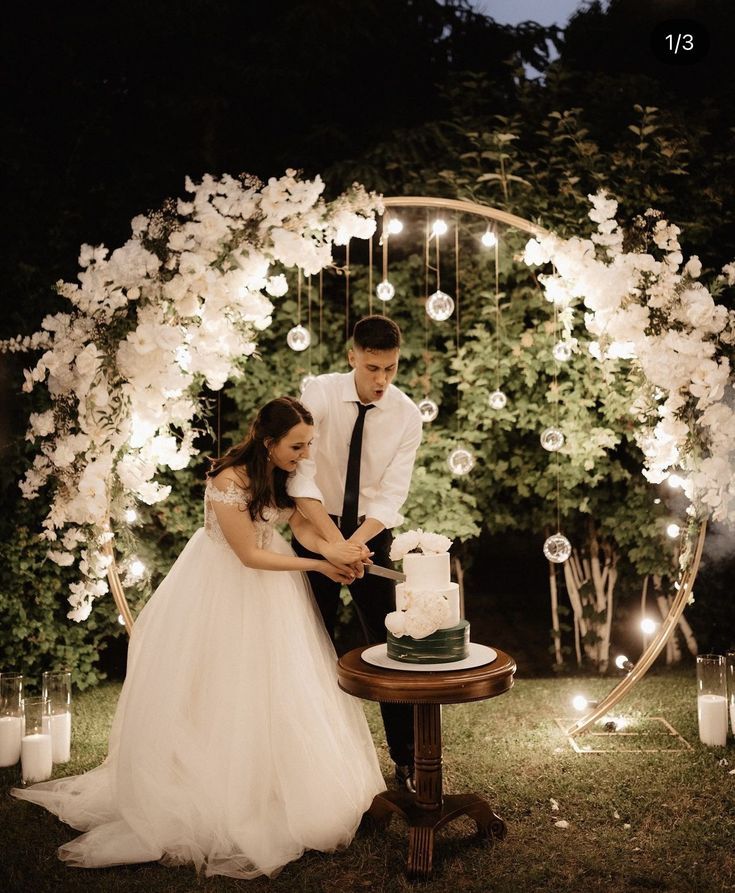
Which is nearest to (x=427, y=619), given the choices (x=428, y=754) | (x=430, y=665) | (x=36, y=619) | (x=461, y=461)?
(x=430, y=665)

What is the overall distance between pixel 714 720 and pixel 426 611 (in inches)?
79.3

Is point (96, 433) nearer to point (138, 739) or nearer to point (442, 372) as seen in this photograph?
point (138, 739)

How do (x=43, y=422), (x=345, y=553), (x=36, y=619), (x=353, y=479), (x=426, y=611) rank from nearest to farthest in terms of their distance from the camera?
(x=426, y=611) → (x=345, y=553) → (x=353, y=479) → (x=43, y=422) → (x=36, y=619)

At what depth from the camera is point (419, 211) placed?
5.83 metres

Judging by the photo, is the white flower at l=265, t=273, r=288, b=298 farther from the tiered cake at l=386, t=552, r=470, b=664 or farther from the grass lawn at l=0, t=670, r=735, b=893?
the grass lawn at l=0, t=670, r=735, b=893

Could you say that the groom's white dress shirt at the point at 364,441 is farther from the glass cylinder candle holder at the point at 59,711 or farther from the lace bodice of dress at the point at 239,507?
the glass cylinder candle holder at the point at 59,711

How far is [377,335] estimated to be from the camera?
352 centimetres

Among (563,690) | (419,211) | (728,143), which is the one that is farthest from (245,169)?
(563,690)

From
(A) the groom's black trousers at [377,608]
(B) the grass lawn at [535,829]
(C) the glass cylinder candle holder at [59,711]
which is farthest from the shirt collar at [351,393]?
(C) the glass cylinder candle holder at [59,711]

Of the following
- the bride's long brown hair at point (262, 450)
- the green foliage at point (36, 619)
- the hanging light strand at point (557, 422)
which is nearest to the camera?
the bride's long brown hair at point (262, 450)

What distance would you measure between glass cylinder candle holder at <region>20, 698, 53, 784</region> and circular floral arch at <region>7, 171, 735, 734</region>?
0.42m

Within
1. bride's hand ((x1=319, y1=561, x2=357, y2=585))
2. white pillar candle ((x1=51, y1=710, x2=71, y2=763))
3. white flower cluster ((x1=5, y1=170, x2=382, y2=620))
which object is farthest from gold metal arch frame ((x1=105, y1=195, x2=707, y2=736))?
bride's hand ((x1=319, y1=561, x2=357, y2=585))

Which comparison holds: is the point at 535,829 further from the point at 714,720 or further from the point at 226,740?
the point at 714,720

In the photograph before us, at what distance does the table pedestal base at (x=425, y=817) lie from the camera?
2.99m
